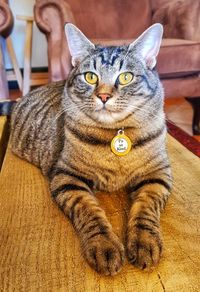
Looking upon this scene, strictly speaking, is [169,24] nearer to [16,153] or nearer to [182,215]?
[16,153]

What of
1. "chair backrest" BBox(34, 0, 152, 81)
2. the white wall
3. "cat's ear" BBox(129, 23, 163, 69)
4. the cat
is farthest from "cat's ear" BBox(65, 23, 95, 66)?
the white wall

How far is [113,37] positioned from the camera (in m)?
2.88

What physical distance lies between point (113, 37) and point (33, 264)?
2590 mm

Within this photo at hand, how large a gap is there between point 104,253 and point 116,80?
1.40 ft

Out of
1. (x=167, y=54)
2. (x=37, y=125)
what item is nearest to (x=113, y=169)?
(x=37, y=125)

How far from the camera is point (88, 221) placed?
0.68 metres

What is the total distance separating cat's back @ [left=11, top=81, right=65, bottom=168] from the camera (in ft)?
3.44

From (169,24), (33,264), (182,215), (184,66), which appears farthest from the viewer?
(169,24)

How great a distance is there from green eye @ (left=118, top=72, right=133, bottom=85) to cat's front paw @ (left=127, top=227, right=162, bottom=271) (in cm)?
37

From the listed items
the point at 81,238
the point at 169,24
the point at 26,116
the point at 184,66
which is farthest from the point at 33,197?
the point at 169,24

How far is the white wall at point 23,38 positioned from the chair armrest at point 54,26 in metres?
1.41

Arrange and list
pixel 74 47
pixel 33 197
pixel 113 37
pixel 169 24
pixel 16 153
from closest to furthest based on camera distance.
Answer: pixel 33 197 → pixel 74 47 → pixel 16 153 → pixel 169 24 → pixel 113 37

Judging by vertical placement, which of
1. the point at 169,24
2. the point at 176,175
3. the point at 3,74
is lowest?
the point at 3,74

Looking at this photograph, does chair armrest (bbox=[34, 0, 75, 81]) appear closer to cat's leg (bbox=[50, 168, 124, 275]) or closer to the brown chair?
the brown chair
